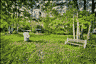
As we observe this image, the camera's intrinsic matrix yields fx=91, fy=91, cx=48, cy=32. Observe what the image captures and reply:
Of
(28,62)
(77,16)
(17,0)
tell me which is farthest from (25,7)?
(77,16)

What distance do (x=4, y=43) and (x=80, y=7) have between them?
26.7ft

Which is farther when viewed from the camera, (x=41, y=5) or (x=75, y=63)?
(x=75, y=63)

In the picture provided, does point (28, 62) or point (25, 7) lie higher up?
point (25, 7)

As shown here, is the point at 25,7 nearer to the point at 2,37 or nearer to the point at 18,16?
the point at 18,16

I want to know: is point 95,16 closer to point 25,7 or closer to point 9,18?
point 25,7

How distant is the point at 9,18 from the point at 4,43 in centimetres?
128

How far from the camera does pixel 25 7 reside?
343 cm

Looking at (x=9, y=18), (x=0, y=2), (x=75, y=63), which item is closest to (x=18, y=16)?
(x=9, y=18)

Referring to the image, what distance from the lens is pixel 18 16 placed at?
3.48 metres

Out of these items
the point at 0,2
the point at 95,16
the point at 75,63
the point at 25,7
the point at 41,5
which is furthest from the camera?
the point at 95,16

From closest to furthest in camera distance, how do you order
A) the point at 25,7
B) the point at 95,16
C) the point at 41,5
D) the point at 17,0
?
the point at 17,0 → the point at 25,7 → the point at 41,5 → the point at 95,16

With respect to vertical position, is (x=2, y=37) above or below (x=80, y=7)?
below

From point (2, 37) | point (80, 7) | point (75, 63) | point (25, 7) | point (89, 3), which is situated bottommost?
point (75, 63)

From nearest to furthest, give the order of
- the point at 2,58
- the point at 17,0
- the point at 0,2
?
1. the point at 0,2
2. the point at 17,0
3. the point at 2,58
